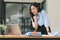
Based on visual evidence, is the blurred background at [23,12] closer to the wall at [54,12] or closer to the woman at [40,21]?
the wall at [54,12]

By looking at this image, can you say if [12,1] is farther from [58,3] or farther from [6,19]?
[58,3]

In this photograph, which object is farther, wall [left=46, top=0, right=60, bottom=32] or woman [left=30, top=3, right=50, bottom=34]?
wall [left=46, top=0, right=60, bottom=32]

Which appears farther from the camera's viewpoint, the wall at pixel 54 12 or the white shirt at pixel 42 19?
the wall at pixel 54 12

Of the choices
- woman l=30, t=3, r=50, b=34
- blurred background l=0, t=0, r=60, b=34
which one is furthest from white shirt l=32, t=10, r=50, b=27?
blurred background l=0, t=0, r=60, b=34

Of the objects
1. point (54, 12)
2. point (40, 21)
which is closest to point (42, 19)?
point (40, 21)

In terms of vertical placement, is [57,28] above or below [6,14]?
below

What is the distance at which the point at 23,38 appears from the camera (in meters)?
2.36

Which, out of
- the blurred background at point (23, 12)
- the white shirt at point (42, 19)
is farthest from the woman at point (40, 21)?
the blurred background at point (23, 12)

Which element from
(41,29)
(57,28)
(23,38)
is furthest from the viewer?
(57,28)

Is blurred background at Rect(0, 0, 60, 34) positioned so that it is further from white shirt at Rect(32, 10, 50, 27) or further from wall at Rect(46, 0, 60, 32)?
white shirt at Rect(32, 10, 50, 27)

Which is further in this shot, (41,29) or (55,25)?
(55,25)

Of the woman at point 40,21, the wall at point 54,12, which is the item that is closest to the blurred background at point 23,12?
the wall at point 54,12

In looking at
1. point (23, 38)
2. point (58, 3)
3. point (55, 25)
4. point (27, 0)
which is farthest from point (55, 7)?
point (23, 38)

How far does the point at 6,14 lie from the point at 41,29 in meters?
2.39
